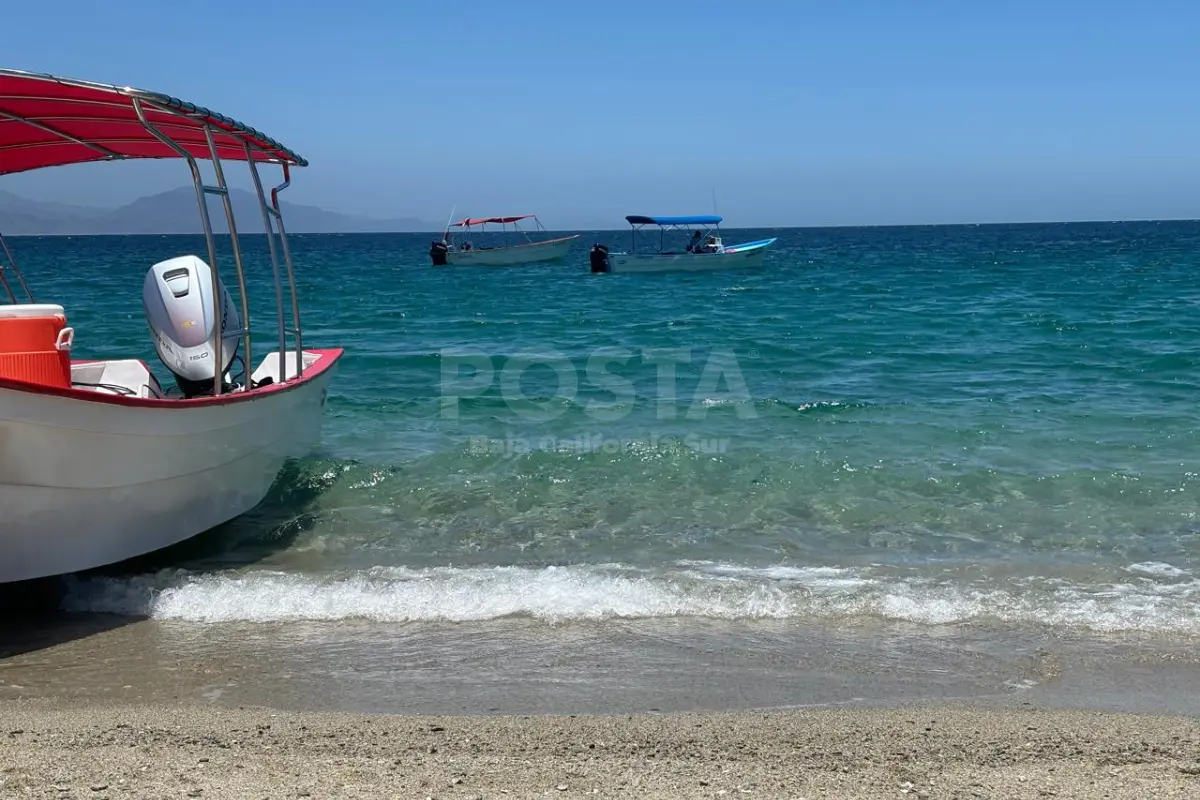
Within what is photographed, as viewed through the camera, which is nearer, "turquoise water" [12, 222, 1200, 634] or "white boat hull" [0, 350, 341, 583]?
"white boat hull" [0, 350, 341, 583]

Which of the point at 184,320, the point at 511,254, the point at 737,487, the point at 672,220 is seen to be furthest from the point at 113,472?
the point at 511,254

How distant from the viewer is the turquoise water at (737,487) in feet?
21.5

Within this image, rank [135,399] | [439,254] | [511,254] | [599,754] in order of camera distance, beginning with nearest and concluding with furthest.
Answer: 1. [599,754]
2. [135,399]
3. [511,254]
4. [439,254]

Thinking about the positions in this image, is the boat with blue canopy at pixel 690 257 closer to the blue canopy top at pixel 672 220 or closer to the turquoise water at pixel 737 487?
the blue canopy top at pixel 672 220

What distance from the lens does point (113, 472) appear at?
624 cm

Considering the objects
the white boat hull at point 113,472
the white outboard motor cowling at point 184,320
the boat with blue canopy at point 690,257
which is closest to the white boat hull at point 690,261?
the boat with blue canopy at point 690,257

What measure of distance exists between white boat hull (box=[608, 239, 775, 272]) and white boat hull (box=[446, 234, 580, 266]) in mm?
9270

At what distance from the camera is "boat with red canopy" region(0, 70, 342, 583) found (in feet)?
19.1

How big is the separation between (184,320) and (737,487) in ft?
15.2

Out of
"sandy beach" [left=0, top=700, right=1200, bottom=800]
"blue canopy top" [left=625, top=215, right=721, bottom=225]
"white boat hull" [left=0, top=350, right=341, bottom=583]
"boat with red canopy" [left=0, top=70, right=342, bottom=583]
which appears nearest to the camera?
"sandy beach" [left=0, top=700, right=1200, bottom=800]

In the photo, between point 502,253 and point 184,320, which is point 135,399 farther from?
point 502,253

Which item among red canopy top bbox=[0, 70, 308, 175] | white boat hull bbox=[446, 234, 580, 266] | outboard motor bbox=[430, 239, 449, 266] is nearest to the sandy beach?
red canopy top bbox=[0, 70, 308, 175]

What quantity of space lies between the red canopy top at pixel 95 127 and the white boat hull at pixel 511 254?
1816 inches

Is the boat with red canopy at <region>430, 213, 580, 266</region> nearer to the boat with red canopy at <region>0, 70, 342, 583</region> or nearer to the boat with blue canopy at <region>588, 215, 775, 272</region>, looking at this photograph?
the boat with blue canopy at <region>588, 215, 775, 272</region>
